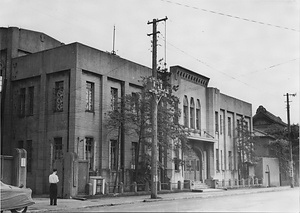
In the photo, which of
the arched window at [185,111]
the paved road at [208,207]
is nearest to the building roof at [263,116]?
the arched window at [185,111]

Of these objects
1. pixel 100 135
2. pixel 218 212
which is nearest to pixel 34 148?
pixel 100 135

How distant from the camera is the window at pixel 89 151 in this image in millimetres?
29234

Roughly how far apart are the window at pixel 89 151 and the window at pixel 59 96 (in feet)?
8.89

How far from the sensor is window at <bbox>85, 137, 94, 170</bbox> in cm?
2923

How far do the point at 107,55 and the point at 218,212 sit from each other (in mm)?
17035

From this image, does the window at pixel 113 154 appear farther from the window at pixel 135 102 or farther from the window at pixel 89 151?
the window at pixel 135 102

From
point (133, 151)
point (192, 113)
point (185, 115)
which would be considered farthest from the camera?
point (192, 113)

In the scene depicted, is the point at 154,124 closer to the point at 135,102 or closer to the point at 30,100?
the point at 135,102

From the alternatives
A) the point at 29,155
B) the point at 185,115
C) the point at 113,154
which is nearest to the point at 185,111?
the point at 185,115

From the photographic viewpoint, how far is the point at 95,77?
30359 millimetres

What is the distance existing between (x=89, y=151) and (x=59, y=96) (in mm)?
4149

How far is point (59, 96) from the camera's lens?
29.5 m

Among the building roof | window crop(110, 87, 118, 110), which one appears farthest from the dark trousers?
the building roof

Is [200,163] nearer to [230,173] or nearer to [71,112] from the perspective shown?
[230,173]
